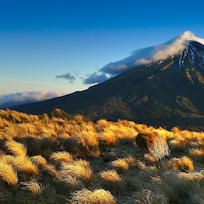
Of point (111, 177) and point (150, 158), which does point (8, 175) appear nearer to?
point (111, 177)

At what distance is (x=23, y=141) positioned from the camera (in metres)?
7.62

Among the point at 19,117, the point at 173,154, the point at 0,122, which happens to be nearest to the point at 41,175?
the point at 173,154

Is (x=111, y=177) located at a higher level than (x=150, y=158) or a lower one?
higher

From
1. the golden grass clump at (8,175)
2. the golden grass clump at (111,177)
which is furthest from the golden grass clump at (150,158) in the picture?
the golden grass clump at (8,175)

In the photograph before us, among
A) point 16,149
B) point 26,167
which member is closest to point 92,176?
point 26,167

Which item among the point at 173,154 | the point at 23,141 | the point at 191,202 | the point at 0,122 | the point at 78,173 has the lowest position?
the point at 173,154

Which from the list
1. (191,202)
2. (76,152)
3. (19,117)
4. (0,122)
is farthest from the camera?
(19,117)

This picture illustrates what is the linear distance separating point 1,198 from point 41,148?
3331 millimetres

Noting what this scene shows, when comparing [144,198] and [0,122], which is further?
[0,122]

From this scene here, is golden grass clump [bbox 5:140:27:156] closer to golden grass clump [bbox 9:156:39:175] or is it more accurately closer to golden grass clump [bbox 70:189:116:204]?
golden grass clump [bbox 9:156:39:175]

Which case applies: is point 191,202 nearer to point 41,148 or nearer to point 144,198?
point 144,198

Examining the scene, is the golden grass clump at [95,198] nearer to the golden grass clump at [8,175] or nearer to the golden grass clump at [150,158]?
the golden grass clump at [8,175]

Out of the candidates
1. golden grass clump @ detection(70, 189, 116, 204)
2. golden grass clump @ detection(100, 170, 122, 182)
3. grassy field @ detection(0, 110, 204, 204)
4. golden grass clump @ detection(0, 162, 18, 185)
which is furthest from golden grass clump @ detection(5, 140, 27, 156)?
golden grass clump @ detection(70, 189, 116, 204)

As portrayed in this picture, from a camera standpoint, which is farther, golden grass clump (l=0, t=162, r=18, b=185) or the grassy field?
golden grass clump (l=0, t=162, r=18, b=185)
